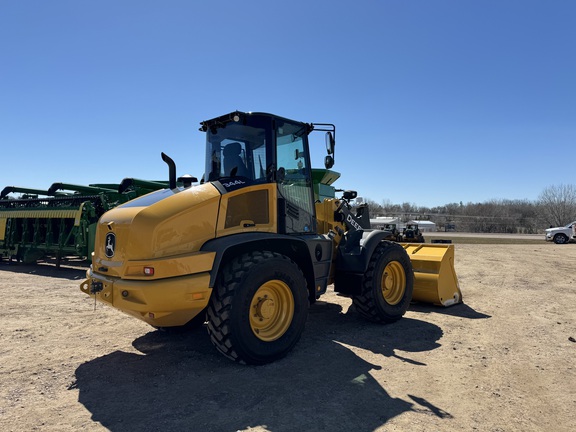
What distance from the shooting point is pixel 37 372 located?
3.96 metres

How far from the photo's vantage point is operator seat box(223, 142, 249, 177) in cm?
477

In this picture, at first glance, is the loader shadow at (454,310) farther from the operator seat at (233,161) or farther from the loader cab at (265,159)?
the operator seat at (233,161)

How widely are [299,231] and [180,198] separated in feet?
5.41

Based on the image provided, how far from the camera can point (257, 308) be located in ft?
14.0

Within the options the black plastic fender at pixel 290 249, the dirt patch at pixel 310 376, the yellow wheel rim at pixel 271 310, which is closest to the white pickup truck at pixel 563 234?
the dirt patch at pixel 310 376

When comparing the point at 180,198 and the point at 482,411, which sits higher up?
the point at 180,198

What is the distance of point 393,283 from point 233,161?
3.28 meters

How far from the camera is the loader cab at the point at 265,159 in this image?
4.76 m

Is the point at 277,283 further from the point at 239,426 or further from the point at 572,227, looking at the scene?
the point at 572,227

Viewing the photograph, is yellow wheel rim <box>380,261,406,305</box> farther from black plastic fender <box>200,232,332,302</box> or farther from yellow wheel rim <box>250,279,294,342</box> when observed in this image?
yellow wheel rim <box>250,279,294,342</box>

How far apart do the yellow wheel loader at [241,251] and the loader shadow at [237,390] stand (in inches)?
14.6

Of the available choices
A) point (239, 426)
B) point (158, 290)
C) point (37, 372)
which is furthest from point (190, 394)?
point (37, 372)

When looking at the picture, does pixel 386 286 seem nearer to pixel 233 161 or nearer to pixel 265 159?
pixel 265 159

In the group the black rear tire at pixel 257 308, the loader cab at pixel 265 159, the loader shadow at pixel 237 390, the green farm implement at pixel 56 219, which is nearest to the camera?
the loader shadow at pixel 237 390
